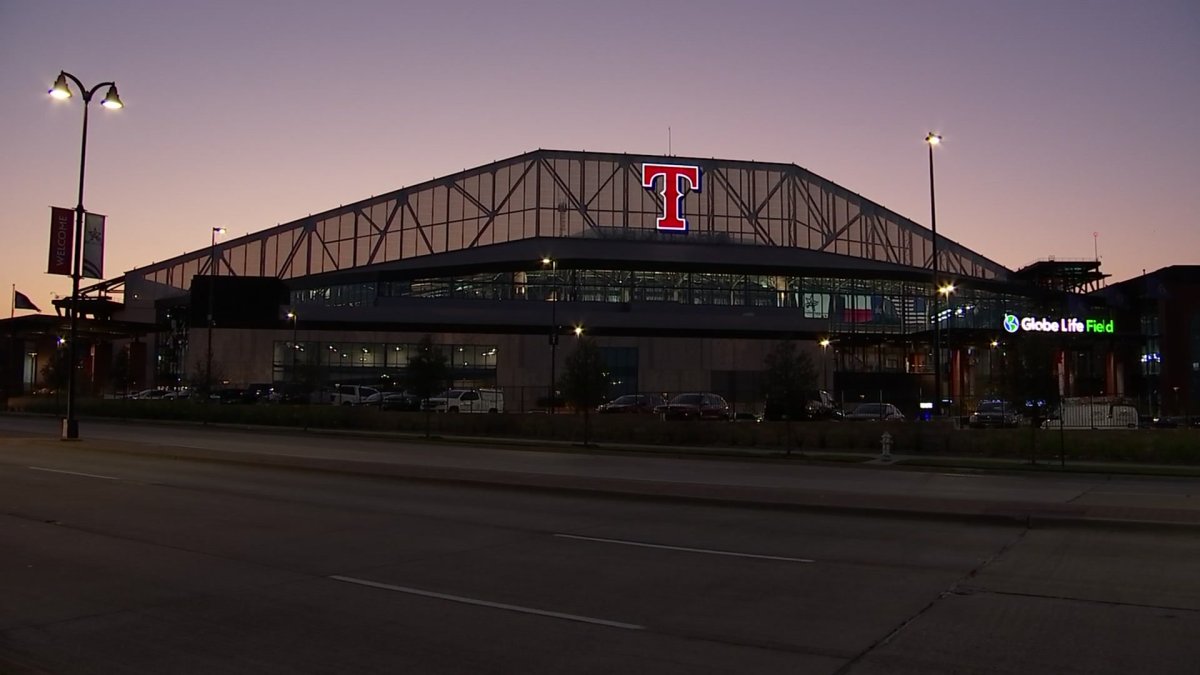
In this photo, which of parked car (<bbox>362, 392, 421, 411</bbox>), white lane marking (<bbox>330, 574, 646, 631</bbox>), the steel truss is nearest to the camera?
white lane marking (<bbox>330, 574, 646, 631</bbox>)

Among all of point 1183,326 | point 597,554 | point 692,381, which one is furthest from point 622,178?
point 597,554

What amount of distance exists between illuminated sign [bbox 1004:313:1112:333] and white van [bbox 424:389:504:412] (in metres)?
41.9

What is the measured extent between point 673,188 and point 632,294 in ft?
35.3

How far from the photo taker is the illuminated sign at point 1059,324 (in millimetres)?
73812

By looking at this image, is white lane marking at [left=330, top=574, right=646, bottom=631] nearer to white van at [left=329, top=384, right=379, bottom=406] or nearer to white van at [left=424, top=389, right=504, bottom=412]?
white van at [left=424, top=389, right=504, bottom=412]

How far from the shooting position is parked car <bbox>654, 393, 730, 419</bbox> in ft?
152

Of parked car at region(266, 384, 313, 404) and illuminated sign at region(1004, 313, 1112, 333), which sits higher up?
illuminated sign at region(1004, 313, 1112, 333)

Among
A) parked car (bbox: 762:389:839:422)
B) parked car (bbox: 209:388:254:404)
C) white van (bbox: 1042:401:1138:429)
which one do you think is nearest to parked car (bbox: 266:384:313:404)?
parked car (bbox: 209:388:254:404)

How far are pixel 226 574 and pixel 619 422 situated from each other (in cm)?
3010

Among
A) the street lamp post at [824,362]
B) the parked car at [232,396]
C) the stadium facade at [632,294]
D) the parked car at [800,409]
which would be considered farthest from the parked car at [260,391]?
the street lamp post at [824,362]

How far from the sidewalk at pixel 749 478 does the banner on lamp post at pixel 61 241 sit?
5.75 metres

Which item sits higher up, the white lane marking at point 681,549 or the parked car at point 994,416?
the parked car at point 994,416

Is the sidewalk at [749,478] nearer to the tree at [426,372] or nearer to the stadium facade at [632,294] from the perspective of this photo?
the tree at [426,372]

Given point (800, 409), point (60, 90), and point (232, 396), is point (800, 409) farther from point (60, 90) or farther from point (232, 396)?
point (232, 396)
